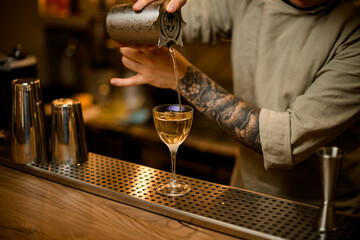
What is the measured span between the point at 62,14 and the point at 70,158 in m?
2.25

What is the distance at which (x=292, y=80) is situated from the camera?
1410 millimetres

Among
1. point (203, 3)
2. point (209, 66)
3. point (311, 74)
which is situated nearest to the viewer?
point (311, 74)

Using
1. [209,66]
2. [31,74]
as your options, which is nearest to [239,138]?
[31,74]

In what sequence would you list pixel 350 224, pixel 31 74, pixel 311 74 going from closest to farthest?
1. pixel 350 224
2. pixel 311 74
3. pixel 31 74

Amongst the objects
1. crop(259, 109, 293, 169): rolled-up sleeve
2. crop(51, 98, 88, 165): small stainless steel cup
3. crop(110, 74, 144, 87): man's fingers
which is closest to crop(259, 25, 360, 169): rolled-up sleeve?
crop(259, 109, 293, 169): rolled-up sleeve

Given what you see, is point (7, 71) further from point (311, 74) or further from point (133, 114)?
point (133, 114)

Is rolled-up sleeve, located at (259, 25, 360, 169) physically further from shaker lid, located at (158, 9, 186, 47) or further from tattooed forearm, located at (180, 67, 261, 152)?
shaker lid, located at (158, 9, 186, 47)

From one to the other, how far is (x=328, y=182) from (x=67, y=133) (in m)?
0.79

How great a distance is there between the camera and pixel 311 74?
138 centimetres

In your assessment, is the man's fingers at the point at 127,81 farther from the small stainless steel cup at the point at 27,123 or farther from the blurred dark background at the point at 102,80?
the blurred dark background at the point at 102,80

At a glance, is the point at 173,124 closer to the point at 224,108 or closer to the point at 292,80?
the point at 224,108

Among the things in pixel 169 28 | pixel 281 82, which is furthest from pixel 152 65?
pixel 281 82

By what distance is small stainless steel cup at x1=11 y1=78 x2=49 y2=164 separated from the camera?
1.24 metres

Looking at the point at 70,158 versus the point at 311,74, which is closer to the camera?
the point at 70,158
